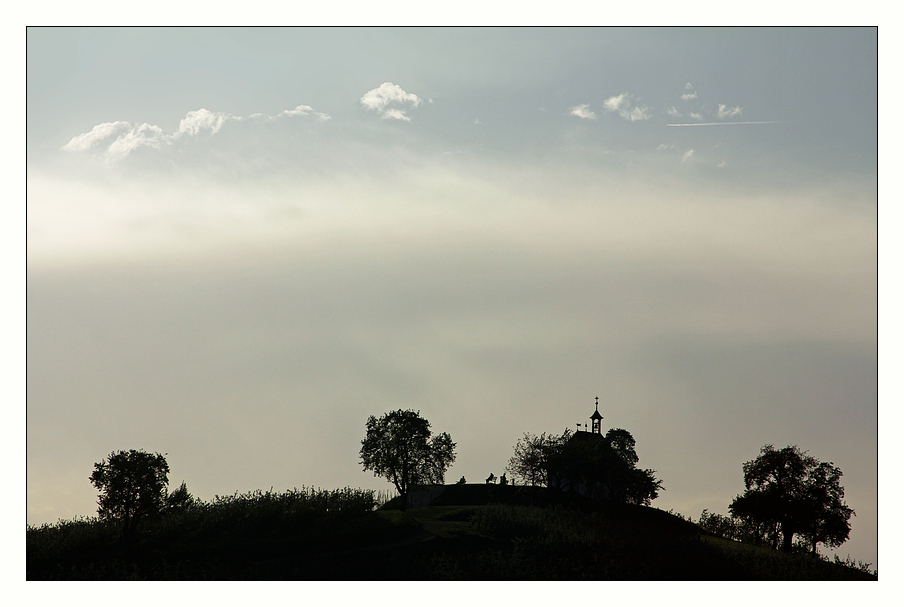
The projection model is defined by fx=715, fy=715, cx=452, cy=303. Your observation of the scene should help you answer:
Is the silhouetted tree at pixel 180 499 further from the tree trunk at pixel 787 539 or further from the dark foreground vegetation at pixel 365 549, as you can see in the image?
the tree trunk at pixel 787 539

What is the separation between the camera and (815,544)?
137 feet

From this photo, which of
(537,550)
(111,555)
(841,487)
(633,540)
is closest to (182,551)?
(111,555)

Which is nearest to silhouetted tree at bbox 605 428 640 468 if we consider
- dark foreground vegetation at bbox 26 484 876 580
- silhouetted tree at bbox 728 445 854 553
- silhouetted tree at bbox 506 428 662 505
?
silhouetted tree at bbox 506 428 662 505

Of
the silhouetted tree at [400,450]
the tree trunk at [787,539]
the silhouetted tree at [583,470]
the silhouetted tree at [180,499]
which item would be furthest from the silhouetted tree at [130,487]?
the tree trunk at [787,539]

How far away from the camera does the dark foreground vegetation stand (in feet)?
95.8

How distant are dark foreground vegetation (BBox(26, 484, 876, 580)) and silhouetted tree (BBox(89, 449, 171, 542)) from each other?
0.62 metres

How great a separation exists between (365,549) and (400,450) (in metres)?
12.5

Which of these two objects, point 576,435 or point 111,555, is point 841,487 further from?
point 111,555

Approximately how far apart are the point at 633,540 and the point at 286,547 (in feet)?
53.1

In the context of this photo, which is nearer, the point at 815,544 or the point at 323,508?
the point at 323,508

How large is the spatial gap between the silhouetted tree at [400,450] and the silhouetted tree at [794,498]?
19451mm

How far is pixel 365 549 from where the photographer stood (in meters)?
31.3

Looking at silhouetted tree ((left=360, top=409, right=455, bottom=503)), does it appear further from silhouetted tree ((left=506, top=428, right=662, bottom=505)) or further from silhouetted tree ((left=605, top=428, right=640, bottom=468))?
silhouetted tree ((left=605, top=428, right=640, bottom=468))

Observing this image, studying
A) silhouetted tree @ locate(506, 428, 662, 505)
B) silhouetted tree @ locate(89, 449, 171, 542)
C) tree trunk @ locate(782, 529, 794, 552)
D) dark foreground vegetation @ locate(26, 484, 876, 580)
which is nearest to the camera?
dark foreground vegetation @ locate(26, 484, 876, 580)
